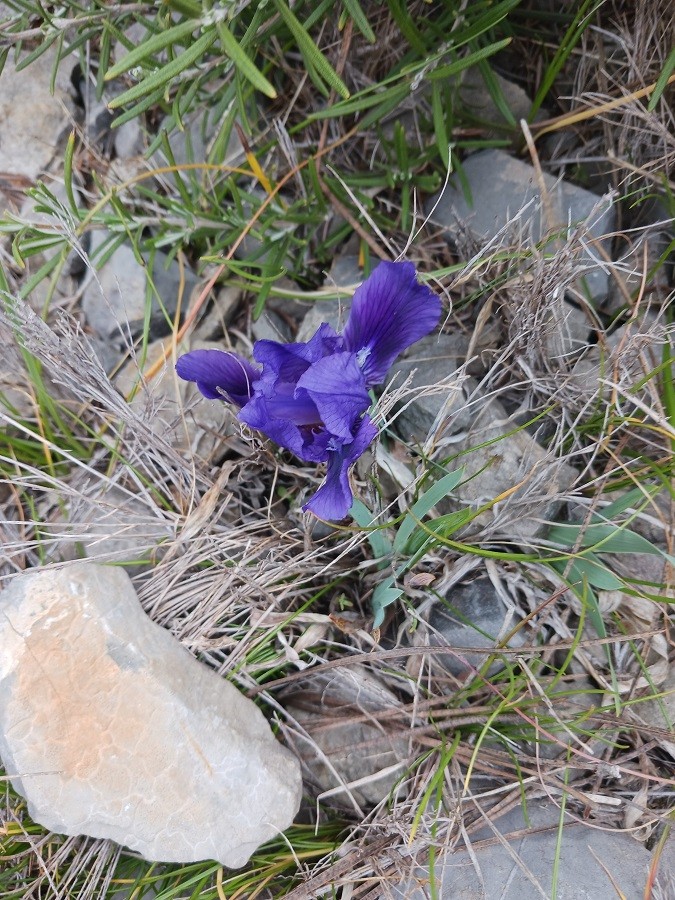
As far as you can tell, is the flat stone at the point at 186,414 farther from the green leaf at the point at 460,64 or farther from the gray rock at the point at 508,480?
the green leaf at the point at 460,64

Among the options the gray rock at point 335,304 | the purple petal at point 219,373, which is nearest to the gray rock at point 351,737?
the purple petal at point 219,373

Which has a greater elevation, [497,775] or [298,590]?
[298,590]

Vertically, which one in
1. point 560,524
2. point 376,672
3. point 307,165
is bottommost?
point 376,672

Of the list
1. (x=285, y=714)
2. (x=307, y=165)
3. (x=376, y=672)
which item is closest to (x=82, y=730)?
(x=285, y=714)

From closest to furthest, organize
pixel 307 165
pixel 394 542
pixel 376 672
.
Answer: pixel 394 542
pixel 376 672
pixel 307 165

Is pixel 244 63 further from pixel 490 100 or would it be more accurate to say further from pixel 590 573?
pixel 590 573

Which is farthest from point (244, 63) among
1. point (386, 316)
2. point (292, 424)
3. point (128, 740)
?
point (128, 740)

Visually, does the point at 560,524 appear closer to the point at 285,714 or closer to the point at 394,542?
the point at 394,542
